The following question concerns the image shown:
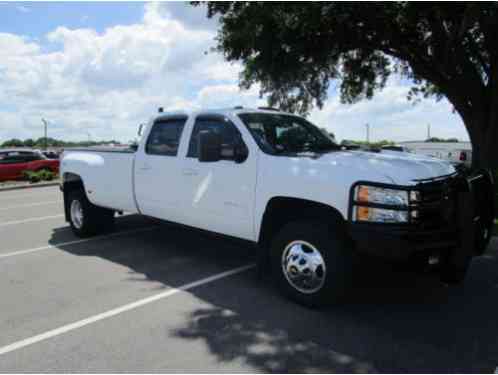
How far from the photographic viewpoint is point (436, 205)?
378cm

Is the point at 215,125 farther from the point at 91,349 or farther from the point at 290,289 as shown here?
the point at 91,349

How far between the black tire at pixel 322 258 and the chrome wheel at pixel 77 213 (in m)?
4.36

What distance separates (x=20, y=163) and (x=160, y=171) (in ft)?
53.5

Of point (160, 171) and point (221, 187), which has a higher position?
point (160, 171)

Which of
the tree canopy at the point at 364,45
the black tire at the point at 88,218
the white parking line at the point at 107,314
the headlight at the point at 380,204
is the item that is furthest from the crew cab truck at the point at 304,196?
the tree canopy at the point at 364,45

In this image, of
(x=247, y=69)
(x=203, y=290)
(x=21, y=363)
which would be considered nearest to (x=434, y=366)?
(x=203, y=290)

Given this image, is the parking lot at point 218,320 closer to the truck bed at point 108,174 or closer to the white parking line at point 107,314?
the white parking line at point 107,314

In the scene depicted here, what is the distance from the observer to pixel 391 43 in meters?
12.3

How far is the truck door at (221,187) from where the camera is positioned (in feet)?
15.4

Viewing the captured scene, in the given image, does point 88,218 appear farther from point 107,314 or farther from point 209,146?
point 209,146

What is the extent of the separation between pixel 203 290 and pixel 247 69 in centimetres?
1022

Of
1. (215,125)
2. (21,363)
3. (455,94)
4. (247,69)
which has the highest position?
(247,69)

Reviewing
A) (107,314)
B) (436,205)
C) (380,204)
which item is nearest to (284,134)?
(380,204)

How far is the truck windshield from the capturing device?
4891mm
